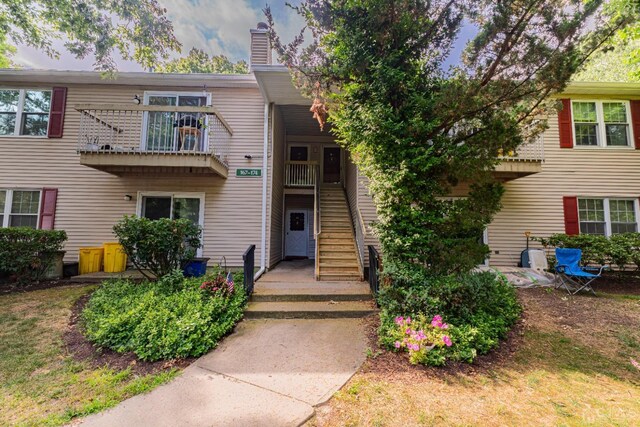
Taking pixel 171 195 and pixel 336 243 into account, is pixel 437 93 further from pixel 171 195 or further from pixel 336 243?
pixel 171 195

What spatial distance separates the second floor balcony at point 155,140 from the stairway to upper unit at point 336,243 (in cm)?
357

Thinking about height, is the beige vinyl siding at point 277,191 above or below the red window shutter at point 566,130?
below

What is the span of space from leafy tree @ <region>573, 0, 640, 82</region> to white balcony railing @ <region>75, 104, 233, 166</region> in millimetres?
7612

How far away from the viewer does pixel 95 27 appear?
803 centimetres

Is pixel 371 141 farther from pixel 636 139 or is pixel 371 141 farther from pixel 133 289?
pixel 636 139

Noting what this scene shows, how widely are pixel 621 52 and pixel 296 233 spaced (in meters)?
16.1

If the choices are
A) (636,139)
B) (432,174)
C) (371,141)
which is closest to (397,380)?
(432,174)

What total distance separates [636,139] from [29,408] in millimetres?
15130

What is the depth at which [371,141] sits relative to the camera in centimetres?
453

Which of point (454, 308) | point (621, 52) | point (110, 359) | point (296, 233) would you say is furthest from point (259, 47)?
point (621, 52)

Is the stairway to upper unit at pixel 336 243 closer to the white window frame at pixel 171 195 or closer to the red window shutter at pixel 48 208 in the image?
the white window frame at pixel 171 195

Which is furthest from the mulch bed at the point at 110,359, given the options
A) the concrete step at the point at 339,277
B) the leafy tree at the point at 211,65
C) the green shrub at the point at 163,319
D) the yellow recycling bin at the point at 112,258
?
the leafy tree at the point at 211,65

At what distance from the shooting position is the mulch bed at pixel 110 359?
11.2ft

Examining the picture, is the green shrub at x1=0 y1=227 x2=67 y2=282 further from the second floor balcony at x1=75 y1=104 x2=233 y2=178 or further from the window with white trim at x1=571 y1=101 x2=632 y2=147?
the window with white trim at x1=571 y1=101 x2=632 y2=147
